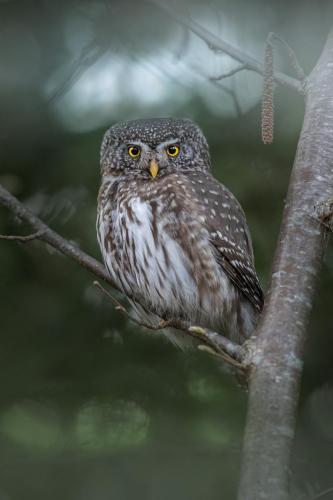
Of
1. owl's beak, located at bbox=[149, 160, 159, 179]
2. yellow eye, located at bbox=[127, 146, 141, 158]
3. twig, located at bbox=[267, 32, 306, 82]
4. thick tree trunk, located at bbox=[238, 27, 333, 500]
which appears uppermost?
twig, located at bbox=[267, 32, 306, 82]

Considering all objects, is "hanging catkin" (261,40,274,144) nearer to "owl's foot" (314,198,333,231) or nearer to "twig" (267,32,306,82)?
"twig" (267,32,306,82)

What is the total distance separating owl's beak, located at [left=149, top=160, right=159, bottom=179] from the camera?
379 centimetres

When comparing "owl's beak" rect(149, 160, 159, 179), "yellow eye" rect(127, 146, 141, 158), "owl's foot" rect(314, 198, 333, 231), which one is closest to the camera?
"owl's foot" rect(314, 198, 333, 231)

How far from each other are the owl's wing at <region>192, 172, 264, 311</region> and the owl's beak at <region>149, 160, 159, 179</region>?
185mm

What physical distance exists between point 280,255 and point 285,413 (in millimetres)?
710

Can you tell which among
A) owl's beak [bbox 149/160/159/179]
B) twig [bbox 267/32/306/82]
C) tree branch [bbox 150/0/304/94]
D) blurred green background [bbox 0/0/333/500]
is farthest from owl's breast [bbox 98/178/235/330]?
twig [bbox 267/32/306/82]

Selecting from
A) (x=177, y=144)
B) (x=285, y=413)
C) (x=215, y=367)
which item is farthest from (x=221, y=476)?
(x=177, y=144)

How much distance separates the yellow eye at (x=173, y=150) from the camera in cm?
398

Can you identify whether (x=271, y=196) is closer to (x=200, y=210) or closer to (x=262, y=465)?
(x=200, y=210)

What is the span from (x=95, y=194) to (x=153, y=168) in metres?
0.39

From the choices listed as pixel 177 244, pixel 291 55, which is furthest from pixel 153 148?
pixel 291 55

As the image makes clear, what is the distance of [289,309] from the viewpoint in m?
2.63

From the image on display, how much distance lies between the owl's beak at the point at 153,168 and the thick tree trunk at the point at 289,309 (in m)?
0.78

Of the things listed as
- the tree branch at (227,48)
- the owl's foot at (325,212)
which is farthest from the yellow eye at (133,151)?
the owl's foot at (325,212)
